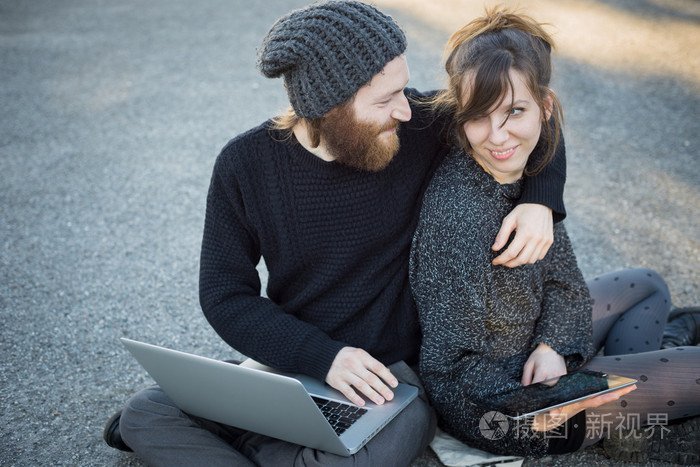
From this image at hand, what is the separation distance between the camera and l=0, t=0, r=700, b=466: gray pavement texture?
2.37m

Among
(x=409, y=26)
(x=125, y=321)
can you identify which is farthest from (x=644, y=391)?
(x=409, y=26)

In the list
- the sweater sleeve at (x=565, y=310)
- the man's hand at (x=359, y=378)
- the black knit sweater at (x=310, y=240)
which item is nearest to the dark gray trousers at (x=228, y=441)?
the man's hand at (x=359, y=378)

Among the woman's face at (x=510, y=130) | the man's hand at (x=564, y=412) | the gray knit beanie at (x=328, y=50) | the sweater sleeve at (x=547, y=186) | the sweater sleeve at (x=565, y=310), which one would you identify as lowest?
the man's hand at (x=564, y=412)

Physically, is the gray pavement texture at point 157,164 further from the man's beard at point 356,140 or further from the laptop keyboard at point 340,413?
the man's beard at point 356,140

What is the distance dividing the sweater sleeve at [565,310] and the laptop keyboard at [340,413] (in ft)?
1.75

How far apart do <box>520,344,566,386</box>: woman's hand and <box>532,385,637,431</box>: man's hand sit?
0.30 feet

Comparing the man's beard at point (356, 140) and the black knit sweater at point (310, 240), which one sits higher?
the man's beard at point (356, 140)

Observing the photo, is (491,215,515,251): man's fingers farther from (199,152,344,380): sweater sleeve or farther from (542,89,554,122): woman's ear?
(199,152,344,380): sweater sleeve

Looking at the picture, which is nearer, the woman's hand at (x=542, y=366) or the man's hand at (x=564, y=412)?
the man's hand at (x=564, y=412)

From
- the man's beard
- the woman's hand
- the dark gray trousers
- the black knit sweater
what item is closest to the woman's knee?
the dark gray trousers

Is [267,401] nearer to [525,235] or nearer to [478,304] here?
[478,304]

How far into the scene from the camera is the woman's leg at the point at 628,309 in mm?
2066

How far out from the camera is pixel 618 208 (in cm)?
322

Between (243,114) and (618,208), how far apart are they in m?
2.39
